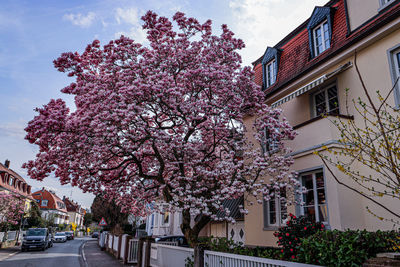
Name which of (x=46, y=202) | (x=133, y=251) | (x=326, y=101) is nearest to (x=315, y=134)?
(x=326, y=101)

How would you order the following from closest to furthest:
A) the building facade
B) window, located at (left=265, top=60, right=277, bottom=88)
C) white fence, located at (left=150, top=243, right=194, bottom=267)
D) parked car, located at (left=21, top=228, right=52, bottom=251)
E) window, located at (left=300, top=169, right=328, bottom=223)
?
the building facade, window, located at (left=300, top=169, right=328, bottom=223), white fence, located at (left=150, top=243, right=194, bottom=267), window, located at (left=265, top=60, right=277, bottom=88), parked car, located at (left=21, top=228, right=52, bottom=251)

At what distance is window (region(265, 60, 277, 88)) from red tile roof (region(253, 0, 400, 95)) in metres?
0.45

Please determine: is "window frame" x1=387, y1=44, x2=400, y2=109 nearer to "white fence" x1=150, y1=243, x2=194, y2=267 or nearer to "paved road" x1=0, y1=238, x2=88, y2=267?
"white fence" x1=150, y1=243, x2=194, y2=267

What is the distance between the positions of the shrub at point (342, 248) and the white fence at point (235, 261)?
398 mm

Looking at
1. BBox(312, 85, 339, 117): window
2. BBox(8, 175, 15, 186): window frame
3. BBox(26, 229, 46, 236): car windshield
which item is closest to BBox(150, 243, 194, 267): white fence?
BBox(312, 85, 339, 117): window

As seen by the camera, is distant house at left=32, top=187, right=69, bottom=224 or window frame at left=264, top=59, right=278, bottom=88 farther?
distant house at left=32, top=187, right=69, bottom=224

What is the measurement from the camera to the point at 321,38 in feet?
38.9

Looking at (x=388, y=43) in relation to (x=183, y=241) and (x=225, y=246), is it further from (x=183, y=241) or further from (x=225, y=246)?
(x=183, y=241)

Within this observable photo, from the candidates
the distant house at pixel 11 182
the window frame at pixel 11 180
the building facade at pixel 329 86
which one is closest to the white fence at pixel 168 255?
the building facade at pixel 329 86

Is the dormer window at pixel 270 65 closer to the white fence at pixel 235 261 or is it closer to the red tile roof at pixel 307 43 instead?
the red tile roof at pixel 307 43

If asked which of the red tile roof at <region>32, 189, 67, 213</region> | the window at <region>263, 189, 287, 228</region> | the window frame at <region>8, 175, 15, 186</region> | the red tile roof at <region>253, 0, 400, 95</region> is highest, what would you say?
the red tile roof at <region>253, 0, 400, 95</region>

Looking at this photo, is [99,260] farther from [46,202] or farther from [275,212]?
[46,202]

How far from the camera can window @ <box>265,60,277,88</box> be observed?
47.1 feet

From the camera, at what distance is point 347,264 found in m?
4.62
